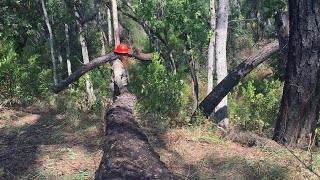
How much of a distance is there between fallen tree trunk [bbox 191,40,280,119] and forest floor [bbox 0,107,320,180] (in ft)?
2.86

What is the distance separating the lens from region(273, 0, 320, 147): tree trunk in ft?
16.1

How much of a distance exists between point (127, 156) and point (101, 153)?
46.3 inches

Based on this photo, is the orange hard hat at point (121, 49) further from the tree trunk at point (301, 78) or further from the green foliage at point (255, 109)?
the tree trunk at point (301, 78)

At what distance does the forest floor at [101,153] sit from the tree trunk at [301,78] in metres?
0.51

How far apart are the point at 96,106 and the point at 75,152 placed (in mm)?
Answer: 2597

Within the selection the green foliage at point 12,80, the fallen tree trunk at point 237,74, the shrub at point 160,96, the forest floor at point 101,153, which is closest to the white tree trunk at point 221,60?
the shrub at point 160,96

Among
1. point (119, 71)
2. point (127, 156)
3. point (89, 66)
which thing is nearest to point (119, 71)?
point (119, 71)

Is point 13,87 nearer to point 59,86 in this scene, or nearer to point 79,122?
point 59,86

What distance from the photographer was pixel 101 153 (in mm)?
4863

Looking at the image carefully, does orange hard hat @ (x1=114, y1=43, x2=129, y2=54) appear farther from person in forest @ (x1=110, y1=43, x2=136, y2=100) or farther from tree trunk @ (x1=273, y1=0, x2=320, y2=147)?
tree trunk @ (x1=273, y1=0, x2=320, y2=147)

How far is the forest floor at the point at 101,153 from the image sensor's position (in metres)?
4.27

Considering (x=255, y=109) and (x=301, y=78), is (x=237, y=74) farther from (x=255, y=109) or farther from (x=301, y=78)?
(x=255, y=109)

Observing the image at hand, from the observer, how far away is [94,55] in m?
26.8

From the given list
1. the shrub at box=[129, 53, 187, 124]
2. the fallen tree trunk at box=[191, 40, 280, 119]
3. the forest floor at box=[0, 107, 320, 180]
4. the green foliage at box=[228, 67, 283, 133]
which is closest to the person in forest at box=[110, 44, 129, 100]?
the shrub at box=[129, 53, 187, 124]
